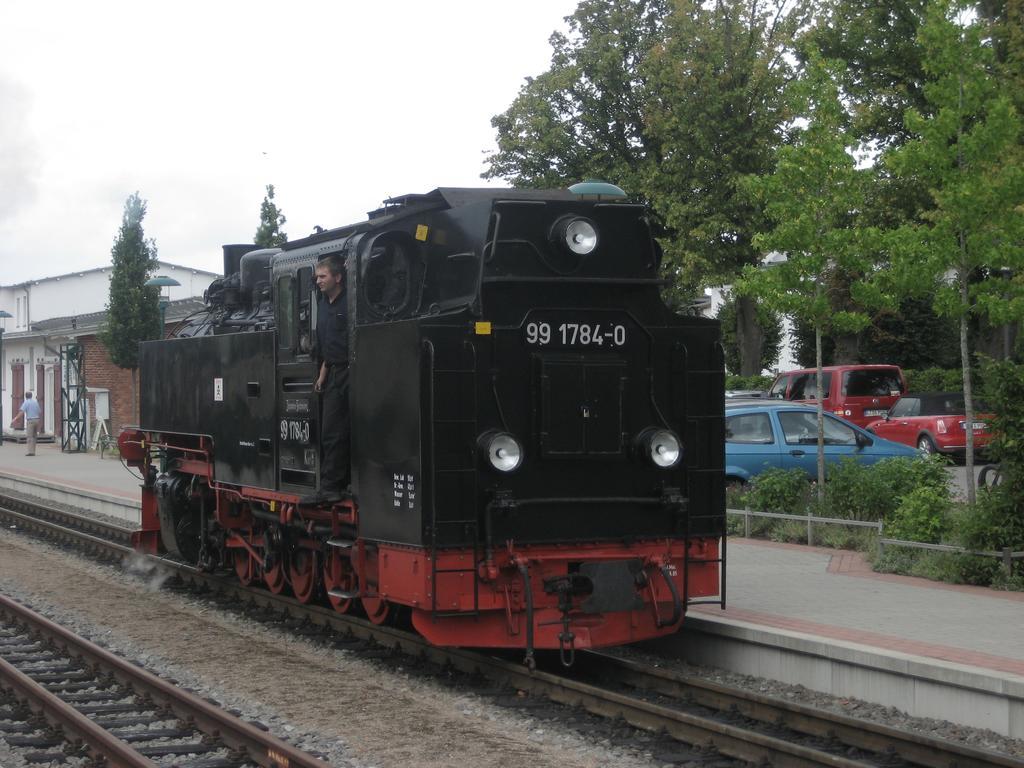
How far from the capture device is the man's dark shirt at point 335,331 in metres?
9.24

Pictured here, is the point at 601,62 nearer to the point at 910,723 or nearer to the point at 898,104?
the point at 898,104

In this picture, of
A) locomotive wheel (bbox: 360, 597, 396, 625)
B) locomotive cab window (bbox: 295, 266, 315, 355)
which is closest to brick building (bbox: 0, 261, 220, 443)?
locomotive cab window (bbox: 295, 266, 315, 355)

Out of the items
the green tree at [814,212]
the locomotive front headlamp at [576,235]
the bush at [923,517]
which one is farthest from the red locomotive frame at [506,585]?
the green tree at [814,212]

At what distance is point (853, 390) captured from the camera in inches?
1129

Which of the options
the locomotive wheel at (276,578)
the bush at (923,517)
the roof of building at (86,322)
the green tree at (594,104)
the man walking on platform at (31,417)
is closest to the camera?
the locomotive wheel at (276,578)

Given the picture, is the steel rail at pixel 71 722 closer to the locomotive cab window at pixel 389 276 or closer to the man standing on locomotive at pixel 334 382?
the man standing on locomotive at pixel 334 382

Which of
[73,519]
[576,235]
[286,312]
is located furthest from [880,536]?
[73,519]

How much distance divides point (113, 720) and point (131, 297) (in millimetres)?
27773

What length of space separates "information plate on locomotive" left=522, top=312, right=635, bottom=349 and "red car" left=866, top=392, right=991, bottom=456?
54.6 feet

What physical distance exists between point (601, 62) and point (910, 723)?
3581 cm

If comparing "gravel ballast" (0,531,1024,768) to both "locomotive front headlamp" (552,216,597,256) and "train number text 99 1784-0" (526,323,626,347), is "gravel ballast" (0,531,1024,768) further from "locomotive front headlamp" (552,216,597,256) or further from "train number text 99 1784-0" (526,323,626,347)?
"locomotive front headlamp" (552,216,597,256)

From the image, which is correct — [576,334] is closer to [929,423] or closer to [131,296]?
[929,423]

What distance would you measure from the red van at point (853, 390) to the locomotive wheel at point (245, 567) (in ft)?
59.2

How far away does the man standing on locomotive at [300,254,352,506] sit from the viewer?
9.24 metres
